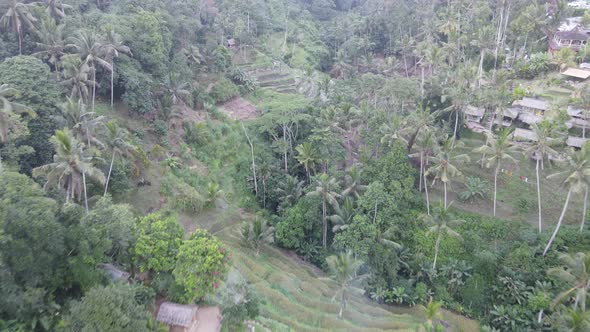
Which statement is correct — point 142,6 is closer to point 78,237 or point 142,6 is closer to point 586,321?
point 78,237

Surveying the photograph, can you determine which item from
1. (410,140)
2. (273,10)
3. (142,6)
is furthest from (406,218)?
(273,10)

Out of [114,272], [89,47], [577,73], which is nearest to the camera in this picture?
[114,272]

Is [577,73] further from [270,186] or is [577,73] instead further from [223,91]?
[223,91]

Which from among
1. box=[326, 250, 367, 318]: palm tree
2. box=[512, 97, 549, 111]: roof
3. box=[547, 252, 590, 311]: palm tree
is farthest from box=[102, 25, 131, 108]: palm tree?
box=[512, 97, 549, 111]: roof

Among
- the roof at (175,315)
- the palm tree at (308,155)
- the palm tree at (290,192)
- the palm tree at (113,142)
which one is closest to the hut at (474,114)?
the palm tree at (308,155)

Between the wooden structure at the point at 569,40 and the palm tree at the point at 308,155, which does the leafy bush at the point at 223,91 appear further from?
the wooden structure at the point at 569,40

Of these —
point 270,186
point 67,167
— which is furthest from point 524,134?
point 67,167

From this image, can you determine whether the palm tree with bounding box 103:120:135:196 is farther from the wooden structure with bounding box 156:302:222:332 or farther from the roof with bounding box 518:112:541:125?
the roof with bounding box 518:112:541:125
